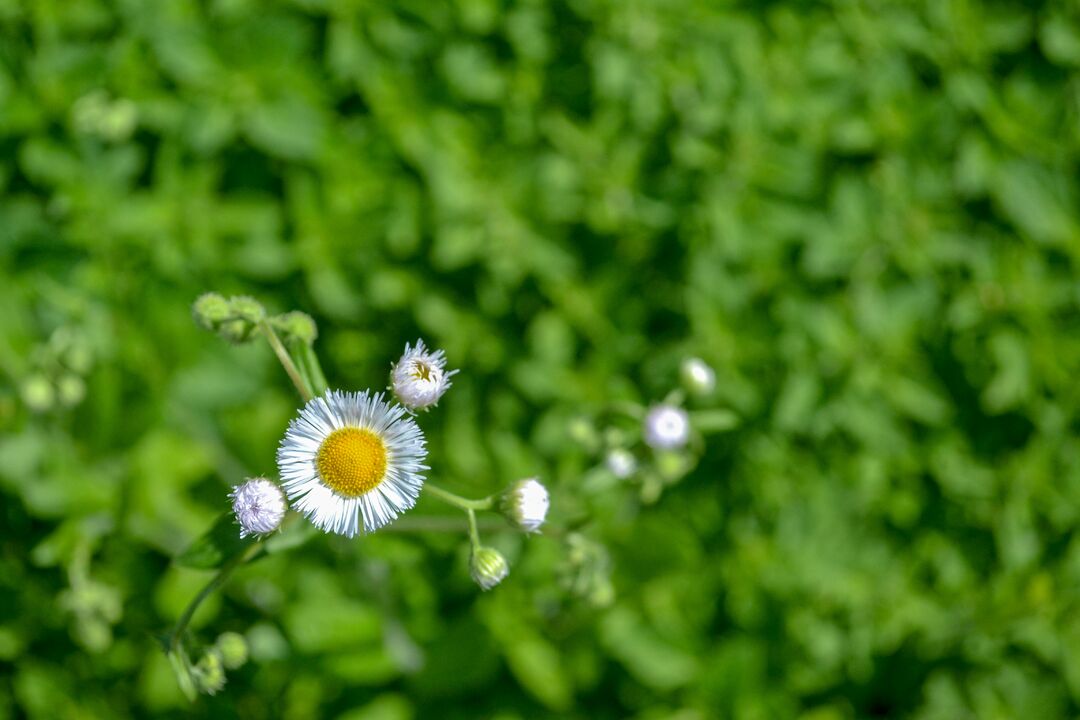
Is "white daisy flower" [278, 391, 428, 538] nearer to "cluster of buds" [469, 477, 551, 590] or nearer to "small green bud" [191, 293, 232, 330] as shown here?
"cluster of buds" [469, 477, 551, 590]

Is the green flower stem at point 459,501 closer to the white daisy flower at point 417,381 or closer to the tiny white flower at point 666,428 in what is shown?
the white daisy flower at point 417,381

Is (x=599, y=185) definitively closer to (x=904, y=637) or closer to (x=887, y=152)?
(x=887, y=152)

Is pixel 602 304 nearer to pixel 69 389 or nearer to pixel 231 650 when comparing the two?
pixel 69 389

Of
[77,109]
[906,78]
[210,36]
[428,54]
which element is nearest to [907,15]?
[906,78]

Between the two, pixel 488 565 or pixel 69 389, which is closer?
pixel 488 565

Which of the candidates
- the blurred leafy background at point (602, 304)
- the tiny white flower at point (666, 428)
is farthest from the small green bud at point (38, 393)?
the tiny white flower at point (666, 428)

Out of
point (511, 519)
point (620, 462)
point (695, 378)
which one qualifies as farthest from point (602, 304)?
point (511, 519)
